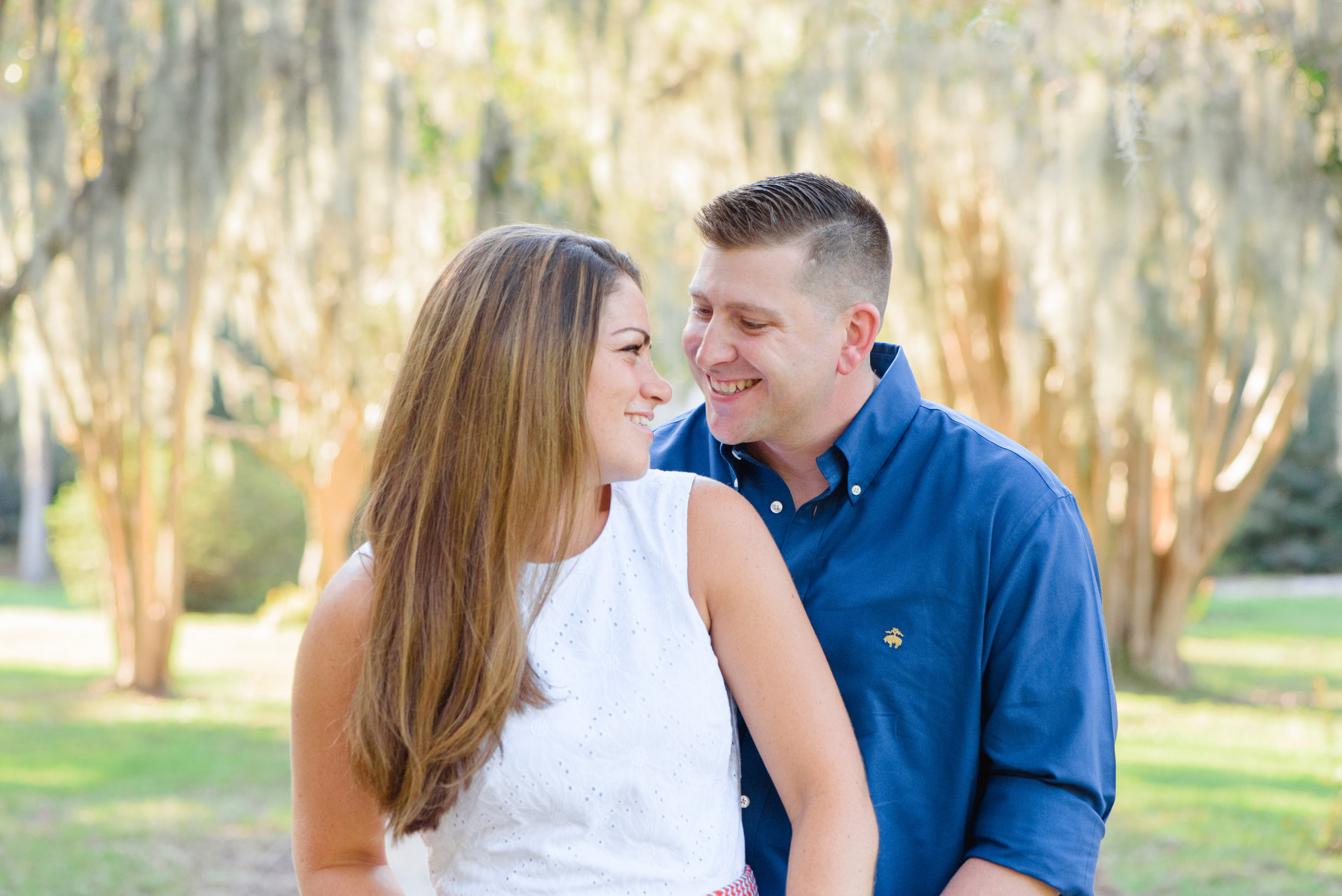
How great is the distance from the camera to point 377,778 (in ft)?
5.43

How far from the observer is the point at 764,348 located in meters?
2.12

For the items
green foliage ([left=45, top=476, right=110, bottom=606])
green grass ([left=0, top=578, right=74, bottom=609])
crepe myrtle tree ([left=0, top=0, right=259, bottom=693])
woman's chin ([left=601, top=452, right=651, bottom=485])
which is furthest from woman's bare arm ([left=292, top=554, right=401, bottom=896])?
green grass ([left=0, top=578, right=74, bottom=609])

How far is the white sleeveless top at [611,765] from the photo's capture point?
162 cm

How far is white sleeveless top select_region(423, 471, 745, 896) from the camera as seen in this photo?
1.62 meters

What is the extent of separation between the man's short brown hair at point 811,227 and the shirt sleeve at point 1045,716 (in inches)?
22.4

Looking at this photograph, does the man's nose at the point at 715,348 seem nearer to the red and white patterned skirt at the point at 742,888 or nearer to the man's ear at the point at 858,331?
the man's ear at the point at 858,331

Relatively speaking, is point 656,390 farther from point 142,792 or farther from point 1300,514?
point 1300,514

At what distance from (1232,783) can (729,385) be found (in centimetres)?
607

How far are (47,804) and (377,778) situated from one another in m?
6.04

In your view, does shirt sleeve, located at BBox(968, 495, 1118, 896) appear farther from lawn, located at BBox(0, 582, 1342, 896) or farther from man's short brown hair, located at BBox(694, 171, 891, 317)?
lawn, located at BBox(0, 582, 1342, 896)

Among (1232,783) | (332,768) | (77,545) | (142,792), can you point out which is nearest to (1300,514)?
(1232,783)

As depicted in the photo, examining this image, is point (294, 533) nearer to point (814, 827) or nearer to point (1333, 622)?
point (1333, 622)

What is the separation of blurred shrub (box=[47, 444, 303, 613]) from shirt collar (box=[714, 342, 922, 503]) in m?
17.4

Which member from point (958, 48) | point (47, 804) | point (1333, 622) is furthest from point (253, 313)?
point (1333, 622)
